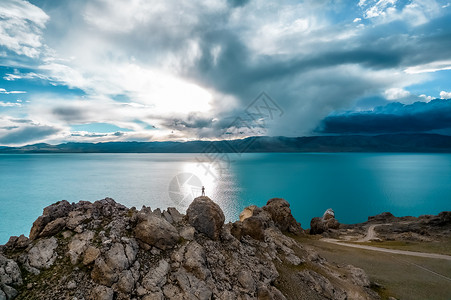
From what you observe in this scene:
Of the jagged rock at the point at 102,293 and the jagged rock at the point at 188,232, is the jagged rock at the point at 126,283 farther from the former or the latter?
the jagged rock at the point at 188,232

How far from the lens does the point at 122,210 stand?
18.5m

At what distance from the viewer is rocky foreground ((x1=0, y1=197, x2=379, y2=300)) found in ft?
42.2

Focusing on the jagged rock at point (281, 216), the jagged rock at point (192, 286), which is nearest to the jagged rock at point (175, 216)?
the jagged rock at point (192, 286)

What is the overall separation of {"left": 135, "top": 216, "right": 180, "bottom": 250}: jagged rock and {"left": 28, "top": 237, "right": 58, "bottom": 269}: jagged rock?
4.61 m

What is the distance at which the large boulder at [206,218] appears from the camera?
19828 millimetres

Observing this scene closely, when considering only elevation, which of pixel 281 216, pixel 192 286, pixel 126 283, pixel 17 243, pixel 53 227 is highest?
pixel 53 227

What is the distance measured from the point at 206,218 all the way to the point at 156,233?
4781mm

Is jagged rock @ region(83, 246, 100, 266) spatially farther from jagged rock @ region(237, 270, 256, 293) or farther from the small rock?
jagged rock @ region(237, 270, 256, 293)

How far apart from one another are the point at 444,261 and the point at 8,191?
461 feet

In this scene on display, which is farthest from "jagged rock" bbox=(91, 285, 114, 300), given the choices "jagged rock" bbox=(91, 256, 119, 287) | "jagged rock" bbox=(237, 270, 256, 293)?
"jagged rock" bbox=(237, 270, 256, 293)

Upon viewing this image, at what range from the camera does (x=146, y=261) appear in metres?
15.1

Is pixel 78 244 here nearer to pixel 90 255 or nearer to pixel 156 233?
pixel 90 255

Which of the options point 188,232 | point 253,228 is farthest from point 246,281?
point 253,228

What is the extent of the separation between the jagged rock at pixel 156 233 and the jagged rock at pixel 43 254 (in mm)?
4607
